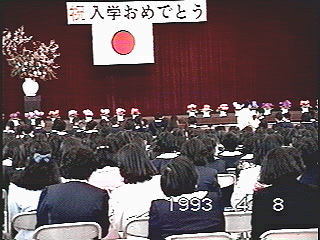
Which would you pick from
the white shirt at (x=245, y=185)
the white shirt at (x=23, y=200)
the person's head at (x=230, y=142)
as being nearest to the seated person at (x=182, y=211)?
A: the white shirt at (x=23, y=200)

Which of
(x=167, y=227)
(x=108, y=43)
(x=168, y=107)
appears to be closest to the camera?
(x=167, y=227)

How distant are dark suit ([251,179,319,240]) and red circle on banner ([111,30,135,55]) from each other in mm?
9597

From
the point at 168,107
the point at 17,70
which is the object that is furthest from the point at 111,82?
the point at 17,70

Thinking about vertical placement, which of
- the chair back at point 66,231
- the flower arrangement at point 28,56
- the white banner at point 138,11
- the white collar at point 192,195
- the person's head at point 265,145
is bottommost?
the chair back at point 66,231

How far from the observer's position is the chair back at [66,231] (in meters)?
2.68

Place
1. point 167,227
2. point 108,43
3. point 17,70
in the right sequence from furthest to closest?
1. point 108,43
2. point 17,70
3. point 167,227

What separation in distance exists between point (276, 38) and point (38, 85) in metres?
5.18

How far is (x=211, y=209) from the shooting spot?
9.12ft

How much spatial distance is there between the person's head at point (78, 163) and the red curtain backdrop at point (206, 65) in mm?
9504

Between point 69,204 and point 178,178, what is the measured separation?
0.59 meters

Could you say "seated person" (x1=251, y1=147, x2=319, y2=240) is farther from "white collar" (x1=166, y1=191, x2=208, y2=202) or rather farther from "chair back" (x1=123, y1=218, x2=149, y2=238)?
"chair back" (x1=123, y1=218, x2=149, y2=238)

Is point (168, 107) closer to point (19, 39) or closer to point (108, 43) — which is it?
point (108, 43)

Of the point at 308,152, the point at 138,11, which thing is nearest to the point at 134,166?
the point at 308,152

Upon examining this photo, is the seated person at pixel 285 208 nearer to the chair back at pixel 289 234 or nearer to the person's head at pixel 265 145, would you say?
the chair back at pixel 289 234
